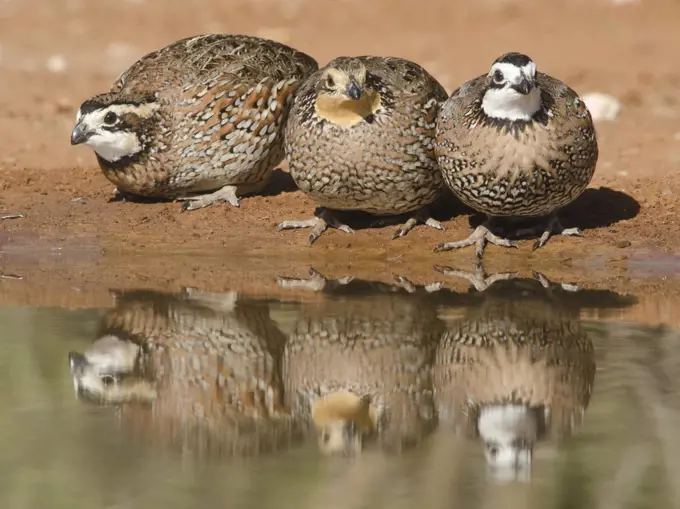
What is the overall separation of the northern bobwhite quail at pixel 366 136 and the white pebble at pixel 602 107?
3.38 metres

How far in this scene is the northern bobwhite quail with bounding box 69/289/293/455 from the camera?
6.61 meters

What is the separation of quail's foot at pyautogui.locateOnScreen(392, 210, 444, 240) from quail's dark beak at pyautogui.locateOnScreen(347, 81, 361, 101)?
132cm

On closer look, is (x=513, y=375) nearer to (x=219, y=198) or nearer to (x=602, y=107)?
(x=219, y=198)

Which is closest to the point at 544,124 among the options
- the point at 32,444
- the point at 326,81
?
the point at 326,81

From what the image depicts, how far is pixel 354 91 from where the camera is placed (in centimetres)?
931

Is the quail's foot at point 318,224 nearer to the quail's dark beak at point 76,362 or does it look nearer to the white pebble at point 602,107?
the quail's dark beak at point 76,362

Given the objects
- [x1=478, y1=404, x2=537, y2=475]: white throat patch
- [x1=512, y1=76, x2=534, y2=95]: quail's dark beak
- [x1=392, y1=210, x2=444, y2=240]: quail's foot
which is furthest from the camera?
[x1=392, y1=210, x2=444, y2=240]: quail's foot

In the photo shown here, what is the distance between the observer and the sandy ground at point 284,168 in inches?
383

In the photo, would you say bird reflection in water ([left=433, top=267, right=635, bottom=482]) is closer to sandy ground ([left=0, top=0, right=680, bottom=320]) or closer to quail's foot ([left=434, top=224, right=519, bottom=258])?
sandy ground ([left=0, top=0, right=680, bottom=320])

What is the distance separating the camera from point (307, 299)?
8.72 meters

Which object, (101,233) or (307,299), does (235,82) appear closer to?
(101,233)

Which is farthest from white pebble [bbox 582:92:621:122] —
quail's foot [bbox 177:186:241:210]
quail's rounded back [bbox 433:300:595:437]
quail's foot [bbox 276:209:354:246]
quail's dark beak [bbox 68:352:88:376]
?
quail's dark beak [bbox 68:352:88:376]

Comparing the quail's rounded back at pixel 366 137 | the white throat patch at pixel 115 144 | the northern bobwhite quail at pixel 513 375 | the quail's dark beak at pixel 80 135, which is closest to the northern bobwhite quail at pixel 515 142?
the quail's rounded back at pixel 366 137

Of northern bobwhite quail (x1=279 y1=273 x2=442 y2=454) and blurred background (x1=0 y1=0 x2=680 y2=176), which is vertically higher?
blurred background (x1=0 y1=0 x2=680 y2=176)
